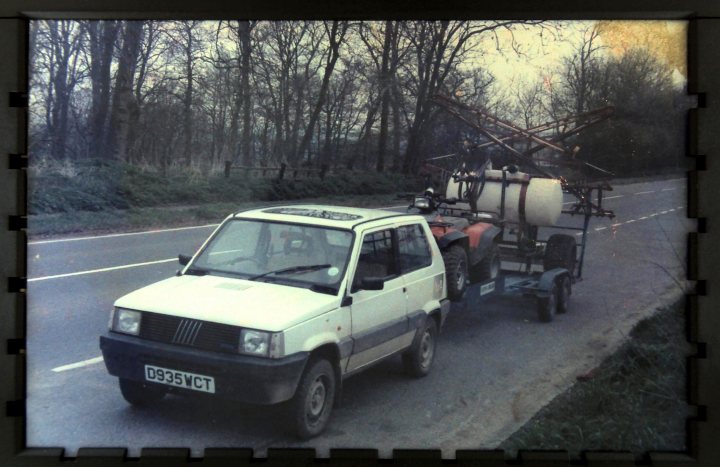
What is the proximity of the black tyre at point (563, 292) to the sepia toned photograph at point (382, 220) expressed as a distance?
30mm

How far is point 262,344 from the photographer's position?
3.77 metres

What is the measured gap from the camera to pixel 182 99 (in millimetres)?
4570

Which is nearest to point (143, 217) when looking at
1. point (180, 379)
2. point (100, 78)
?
point (100, 78)

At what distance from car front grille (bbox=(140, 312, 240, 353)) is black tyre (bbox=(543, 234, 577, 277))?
2.12 metres

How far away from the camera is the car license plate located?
12.6ft

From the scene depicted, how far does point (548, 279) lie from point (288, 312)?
1812 millimetres

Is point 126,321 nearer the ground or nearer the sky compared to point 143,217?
nearer the ground

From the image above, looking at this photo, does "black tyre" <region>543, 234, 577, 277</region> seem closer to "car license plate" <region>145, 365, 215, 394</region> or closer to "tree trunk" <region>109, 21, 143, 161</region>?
"car license plate" <region>145, 365, 215, 394</region>

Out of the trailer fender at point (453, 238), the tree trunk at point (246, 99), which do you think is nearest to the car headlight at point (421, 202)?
the trailer fender at point (453, 238)

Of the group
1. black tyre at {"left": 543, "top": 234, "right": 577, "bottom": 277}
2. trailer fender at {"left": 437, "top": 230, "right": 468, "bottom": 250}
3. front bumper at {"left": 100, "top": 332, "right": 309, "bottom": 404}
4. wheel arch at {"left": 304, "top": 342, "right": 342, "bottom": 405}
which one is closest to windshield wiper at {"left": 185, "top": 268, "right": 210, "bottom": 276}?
front bumper at {"left": 100, "top": 332, "right": 309, "bottom": 404}

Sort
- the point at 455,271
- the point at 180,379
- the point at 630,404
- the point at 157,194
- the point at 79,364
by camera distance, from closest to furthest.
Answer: the point at 180,379
the point at 79,364
the point at 630,404
the point at 157,194
the point at 455,271

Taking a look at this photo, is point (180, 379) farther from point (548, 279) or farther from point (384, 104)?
point (548, 279)

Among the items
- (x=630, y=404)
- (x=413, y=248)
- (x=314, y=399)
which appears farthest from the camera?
(x=413, y=248)

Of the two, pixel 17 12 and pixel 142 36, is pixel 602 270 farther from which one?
pixel 17 12
